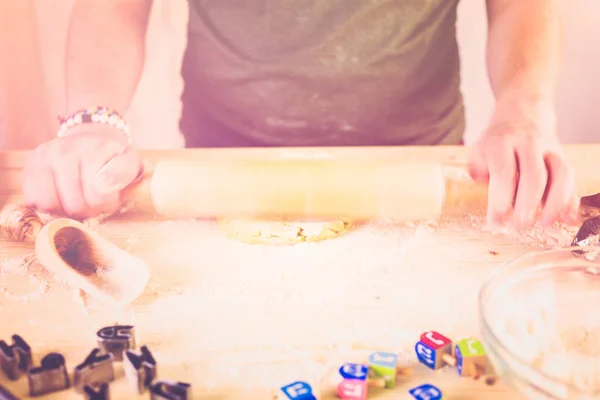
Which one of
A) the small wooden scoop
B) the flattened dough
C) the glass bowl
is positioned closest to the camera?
the glass bowl

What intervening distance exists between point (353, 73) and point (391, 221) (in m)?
0.19

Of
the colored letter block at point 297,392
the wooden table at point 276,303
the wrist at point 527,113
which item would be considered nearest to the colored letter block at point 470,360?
the wooden table at point 276,303

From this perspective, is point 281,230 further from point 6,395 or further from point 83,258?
point 6,395

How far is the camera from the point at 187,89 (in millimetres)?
752

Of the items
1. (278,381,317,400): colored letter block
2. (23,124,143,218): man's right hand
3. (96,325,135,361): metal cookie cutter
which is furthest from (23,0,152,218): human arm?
(278,381,317,400): colored letter block

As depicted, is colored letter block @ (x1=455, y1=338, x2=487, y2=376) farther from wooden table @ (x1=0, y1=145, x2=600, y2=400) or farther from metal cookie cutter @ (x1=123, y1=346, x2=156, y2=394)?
metal cookie cutter @ (x1=123, y1=346, x2=156, y2=394)

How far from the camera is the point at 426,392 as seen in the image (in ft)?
1.41

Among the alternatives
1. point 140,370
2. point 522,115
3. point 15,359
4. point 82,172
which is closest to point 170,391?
point 140,370

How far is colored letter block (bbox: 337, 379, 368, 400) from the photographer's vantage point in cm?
43

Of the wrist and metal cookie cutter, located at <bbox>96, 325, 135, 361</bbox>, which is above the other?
the wrist

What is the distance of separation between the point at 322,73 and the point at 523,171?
27cm

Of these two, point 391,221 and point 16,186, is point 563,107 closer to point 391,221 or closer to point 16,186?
point 391,221

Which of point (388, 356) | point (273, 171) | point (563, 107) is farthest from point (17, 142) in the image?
point (563, 107)

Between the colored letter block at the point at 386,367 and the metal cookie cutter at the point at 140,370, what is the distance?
0.17 m
